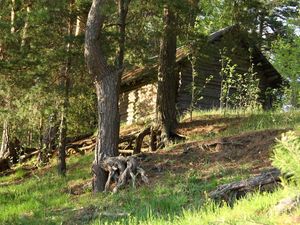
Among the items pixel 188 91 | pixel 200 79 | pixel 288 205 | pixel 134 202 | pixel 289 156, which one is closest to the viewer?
pixel 289 156

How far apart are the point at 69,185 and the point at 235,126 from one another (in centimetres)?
574

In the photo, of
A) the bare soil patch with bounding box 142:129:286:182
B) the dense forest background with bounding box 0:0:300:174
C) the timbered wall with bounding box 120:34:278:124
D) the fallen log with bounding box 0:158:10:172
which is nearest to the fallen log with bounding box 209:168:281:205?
the bare soil patch with bounding box 142:129:286:182

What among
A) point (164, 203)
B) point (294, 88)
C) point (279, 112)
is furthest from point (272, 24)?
point (164, 203)

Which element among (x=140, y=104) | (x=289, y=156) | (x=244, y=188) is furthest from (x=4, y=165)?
(x=289, y=156)

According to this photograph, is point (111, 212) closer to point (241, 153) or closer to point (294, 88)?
point (241, 153)

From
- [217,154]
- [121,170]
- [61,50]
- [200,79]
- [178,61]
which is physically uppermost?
[178,61]

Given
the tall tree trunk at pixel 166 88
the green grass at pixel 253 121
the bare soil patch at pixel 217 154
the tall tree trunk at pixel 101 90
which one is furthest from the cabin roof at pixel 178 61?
the tall tree trunk at pixel 101 90

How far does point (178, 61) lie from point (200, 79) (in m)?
3.97

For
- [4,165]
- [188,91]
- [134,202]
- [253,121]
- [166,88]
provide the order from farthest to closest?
1. [188,91]
2. [4,165]
3. [166,88]
4. [253,121]
5. [134,202]

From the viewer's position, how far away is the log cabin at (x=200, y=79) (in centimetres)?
2187

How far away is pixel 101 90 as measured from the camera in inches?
469

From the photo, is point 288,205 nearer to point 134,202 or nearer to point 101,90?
point 134,202

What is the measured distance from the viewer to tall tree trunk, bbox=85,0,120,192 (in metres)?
11.7

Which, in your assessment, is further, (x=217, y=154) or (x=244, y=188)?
(x=217, y=154)
